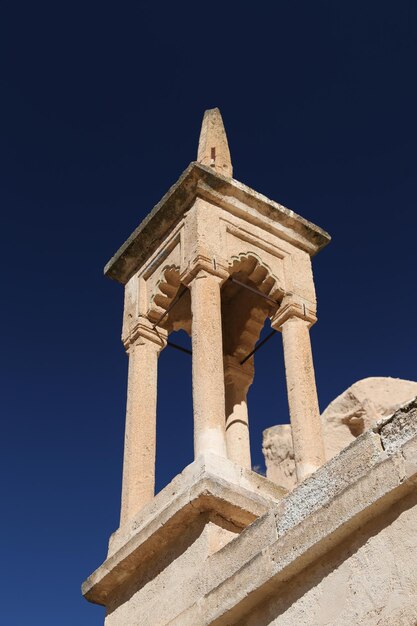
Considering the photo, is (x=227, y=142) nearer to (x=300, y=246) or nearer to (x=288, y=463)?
(x=300, y=246)

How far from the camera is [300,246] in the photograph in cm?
880

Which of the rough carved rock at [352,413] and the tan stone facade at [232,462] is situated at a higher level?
the rough carved rock at [352,413]

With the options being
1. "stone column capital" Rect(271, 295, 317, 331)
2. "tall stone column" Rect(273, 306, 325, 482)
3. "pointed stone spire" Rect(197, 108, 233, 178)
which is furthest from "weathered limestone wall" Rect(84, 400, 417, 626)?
"pointed stone spire" Rect(197, 108, 233, 178)

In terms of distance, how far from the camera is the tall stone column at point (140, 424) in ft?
23.7

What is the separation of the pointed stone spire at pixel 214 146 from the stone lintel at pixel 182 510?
13.0 feet

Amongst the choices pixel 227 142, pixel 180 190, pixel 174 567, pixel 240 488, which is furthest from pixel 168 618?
pixel 227 142

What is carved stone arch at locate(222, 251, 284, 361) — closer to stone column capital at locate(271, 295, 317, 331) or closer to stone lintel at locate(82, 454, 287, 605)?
stone column capital at locate(271, 295, 317, 331)

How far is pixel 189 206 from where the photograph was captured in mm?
8320

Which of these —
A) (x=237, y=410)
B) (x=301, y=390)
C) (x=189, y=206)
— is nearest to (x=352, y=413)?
Answer: (x=237, y=410)

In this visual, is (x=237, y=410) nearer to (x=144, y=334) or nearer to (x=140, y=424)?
(x=144, y=334)

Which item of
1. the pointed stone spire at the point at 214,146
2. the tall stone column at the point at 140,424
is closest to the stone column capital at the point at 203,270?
the tall stone column at the point at 140,424

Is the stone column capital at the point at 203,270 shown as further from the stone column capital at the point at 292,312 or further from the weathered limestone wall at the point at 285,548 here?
the weathered limestone wall at the point at 285,548

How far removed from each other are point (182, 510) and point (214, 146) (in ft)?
16.1

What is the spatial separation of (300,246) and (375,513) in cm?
479
